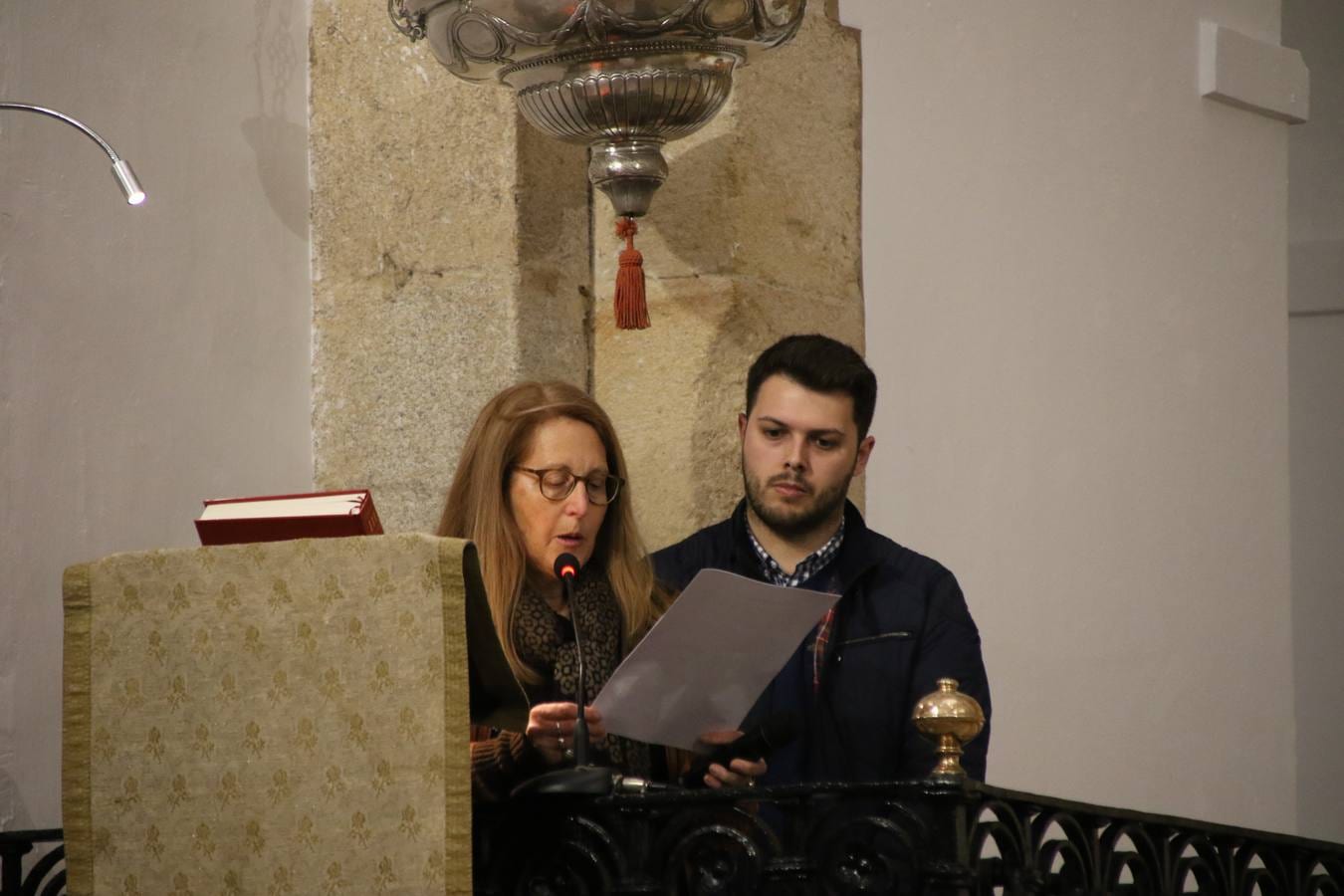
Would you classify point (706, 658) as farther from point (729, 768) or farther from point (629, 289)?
point (629, 289)

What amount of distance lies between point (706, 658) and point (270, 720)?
71 centimetres

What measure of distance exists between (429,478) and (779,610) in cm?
175

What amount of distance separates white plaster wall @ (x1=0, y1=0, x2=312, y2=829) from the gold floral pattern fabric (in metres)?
1.11

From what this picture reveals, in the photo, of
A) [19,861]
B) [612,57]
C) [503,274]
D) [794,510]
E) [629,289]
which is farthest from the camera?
[503,274]

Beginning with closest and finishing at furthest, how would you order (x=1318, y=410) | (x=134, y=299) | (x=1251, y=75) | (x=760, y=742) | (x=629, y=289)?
(x=760, y=742)
(x=134, y=299)
(x=629, y=289)
(x=1251, y=75)
(x=1318, y=410)

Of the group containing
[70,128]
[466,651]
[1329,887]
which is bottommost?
[1329,887]

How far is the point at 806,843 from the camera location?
3029 millimetres

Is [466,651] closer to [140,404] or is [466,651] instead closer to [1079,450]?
[140,404]

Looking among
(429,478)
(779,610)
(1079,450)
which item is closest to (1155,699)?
(1079,450)

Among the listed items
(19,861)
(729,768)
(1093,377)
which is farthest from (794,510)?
(1093,377)

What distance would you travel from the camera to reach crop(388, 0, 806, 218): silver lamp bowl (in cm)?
426

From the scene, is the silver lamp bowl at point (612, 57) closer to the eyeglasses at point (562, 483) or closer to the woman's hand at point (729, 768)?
the eyeglasses at point (562, 483)

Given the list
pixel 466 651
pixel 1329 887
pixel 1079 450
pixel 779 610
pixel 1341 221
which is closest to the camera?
pixel 466 651

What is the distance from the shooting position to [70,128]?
4.35 meters
